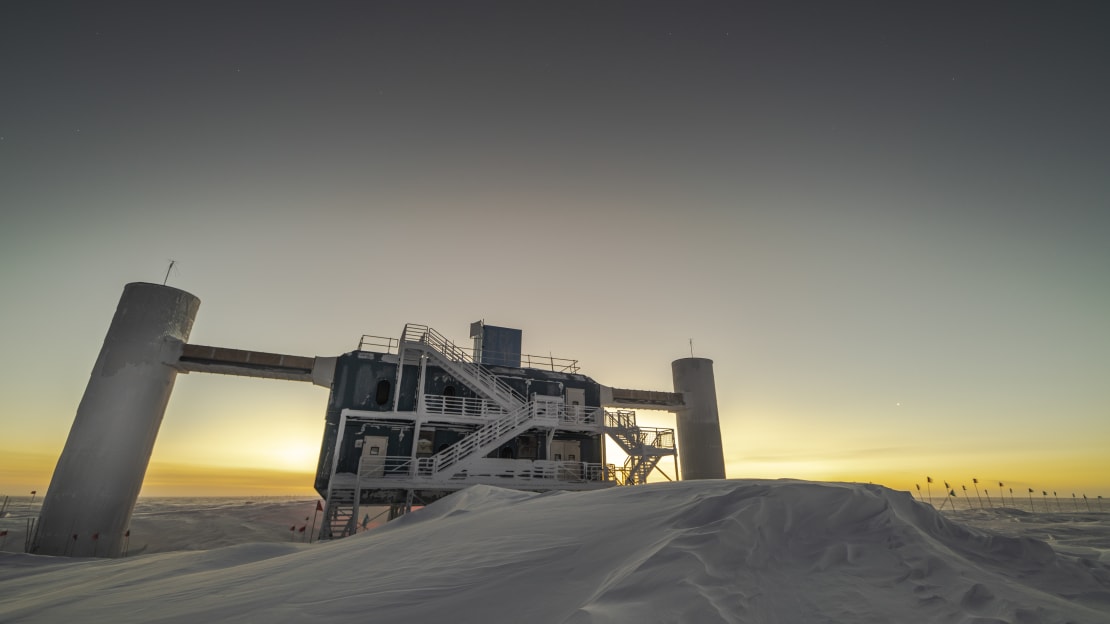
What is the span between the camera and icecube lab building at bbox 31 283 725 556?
19.7 metres

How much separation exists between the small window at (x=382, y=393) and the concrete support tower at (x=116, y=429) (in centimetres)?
961

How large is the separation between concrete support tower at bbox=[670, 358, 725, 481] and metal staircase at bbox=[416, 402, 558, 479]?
43.0 feet

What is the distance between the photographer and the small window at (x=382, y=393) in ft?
81.8

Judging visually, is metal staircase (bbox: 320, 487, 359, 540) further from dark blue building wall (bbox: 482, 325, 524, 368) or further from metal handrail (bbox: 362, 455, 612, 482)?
dark blue building wall (bbox: 482, 325, 524, 368)

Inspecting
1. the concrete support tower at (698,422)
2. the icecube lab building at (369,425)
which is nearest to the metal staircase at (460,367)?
the icecube lab building at (369,425)

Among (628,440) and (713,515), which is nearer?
(713,515)

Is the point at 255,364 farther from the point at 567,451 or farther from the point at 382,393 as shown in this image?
the point at 567,451

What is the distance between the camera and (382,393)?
25.2 meters

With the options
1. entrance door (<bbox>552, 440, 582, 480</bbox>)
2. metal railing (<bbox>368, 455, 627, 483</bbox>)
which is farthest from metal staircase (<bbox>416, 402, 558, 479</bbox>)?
entrance door (<bbox>552, 440, 582, 480</bbox>)

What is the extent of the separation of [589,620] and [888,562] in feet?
10.3

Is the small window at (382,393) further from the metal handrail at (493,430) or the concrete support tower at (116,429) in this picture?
the concrete support tower at (116,429)

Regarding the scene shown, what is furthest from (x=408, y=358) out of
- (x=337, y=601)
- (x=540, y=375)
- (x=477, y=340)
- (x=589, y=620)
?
(x=589, y=620)

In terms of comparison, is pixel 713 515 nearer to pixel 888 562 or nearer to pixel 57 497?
pixel 888 562

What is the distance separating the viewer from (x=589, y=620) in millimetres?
3049
